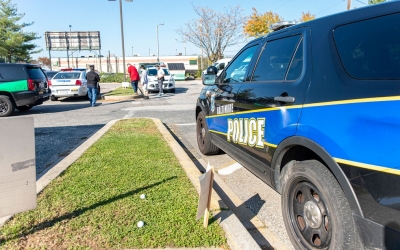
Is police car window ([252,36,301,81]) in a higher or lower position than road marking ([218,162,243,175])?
higher

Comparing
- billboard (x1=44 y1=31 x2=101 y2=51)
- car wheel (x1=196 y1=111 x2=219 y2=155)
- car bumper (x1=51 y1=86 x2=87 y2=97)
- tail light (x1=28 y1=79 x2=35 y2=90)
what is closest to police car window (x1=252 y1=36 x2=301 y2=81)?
car wheel (x1=196 y1=111 x2=219 y2=155)

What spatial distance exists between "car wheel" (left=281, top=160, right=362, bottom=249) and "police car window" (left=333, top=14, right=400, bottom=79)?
0.74 metres

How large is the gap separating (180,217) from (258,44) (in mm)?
2209

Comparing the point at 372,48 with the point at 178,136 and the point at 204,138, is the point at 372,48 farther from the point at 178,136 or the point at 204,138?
the point at 178,136

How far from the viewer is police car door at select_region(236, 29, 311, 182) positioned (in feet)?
8.21

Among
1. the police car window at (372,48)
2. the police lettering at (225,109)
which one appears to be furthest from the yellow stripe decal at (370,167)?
the police lettering at (225,109)

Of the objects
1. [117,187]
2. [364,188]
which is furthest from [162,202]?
[364,188]

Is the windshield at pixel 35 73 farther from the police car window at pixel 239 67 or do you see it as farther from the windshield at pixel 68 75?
the police car window at pixel 239 67

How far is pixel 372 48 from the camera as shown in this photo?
1.97 meters

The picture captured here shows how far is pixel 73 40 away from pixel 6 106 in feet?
171

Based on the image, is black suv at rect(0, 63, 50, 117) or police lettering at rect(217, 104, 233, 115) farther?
black suv at rect(0, 63, 50, 117)

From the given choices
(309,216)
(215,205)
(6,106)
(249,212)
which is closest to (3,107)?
(6,106)

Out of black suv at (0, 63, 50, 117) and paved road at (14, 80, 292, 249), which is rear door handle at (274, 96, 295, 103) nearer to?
paved road at (14, 80, 292, 249)

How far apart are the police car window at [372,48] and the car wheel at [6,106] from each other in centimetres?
1113
